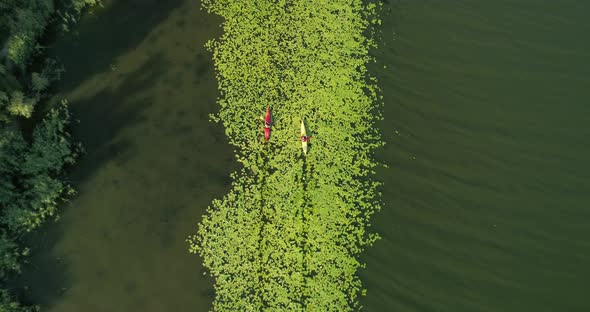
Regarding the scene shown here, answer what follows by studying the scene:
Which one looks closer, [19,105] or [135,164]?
[19,105]

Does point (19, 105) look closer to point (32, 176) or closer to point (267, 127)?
point (32, 176)

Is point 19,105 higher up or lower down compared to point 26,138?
higher up

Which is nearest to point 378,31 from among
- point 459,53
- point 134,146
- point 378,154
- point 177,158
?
point 459,53

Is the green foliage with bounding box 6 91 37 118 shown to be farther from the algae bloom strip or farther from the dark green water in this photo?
the dark green water

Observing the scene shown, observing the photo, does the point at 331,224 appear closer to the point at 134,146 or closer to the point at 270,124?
the point at 270,124

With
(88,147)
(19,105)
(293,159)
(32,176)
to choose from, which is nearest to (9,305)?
(32,176)

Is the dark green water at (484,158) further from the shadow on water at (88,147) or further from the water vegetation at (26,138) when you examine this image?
the water vegetation at (26,138)

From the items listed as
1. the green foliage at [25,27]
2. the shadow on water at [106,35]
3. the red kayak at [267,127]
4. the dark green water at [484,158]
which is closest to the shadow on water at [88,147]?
the shadow on water at [106,35]
